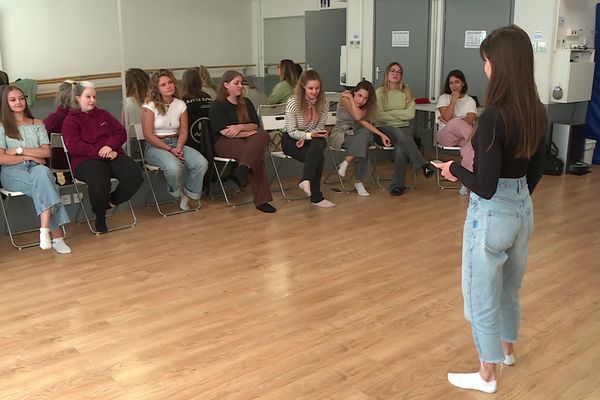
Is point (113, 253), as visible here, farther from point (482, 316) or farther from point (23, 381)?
point (482, 316)

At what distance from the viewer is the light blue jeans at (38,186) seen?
4926 mm

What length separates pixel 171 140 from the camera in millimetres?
6133

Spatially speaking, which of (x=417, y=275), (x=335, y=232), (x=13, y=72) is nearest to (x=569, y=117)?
(x=335, y=232)

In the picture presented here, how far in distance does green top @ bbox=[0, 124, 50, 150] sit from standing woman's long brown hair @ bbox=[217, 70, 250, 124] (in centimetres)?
172

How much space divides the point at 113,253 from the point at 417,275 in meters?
2.31

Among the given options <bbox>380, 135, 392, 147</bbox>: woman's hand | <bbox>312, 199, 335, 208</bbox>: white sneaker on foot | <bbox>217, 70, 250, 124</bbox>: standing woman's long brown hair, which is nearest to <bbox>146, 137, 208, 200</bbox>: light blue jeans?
<bbox>217, 70, 250, 124</bbox>: standing woman's long brown hair

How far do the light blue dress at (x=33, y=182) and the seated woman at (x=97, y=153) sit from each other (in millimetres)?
306

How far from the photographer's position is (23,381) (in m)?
3.02

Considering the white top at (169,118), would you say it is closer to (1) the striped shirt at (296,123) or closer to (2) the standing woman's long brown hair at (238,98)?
(2) the standing woman's long brown hair at (238,98)

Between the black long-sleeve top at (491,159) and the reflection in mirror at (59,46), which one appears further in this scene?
the reflection in mirror at (59,46)

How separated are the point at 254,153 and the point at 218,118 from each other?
510mm

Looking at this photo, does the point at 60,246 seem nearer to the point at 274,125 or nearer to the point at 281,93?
the point at 274,125

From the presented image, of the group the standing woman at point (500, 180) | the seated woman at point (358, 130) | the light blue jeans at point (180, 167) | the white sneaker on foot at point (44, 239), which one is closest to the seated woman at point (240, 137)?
the light blue jeans at point (180, 167)

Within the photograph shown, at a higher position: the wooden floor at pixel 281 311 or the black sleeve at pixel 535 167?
the black sleeve at pixel 535 167
